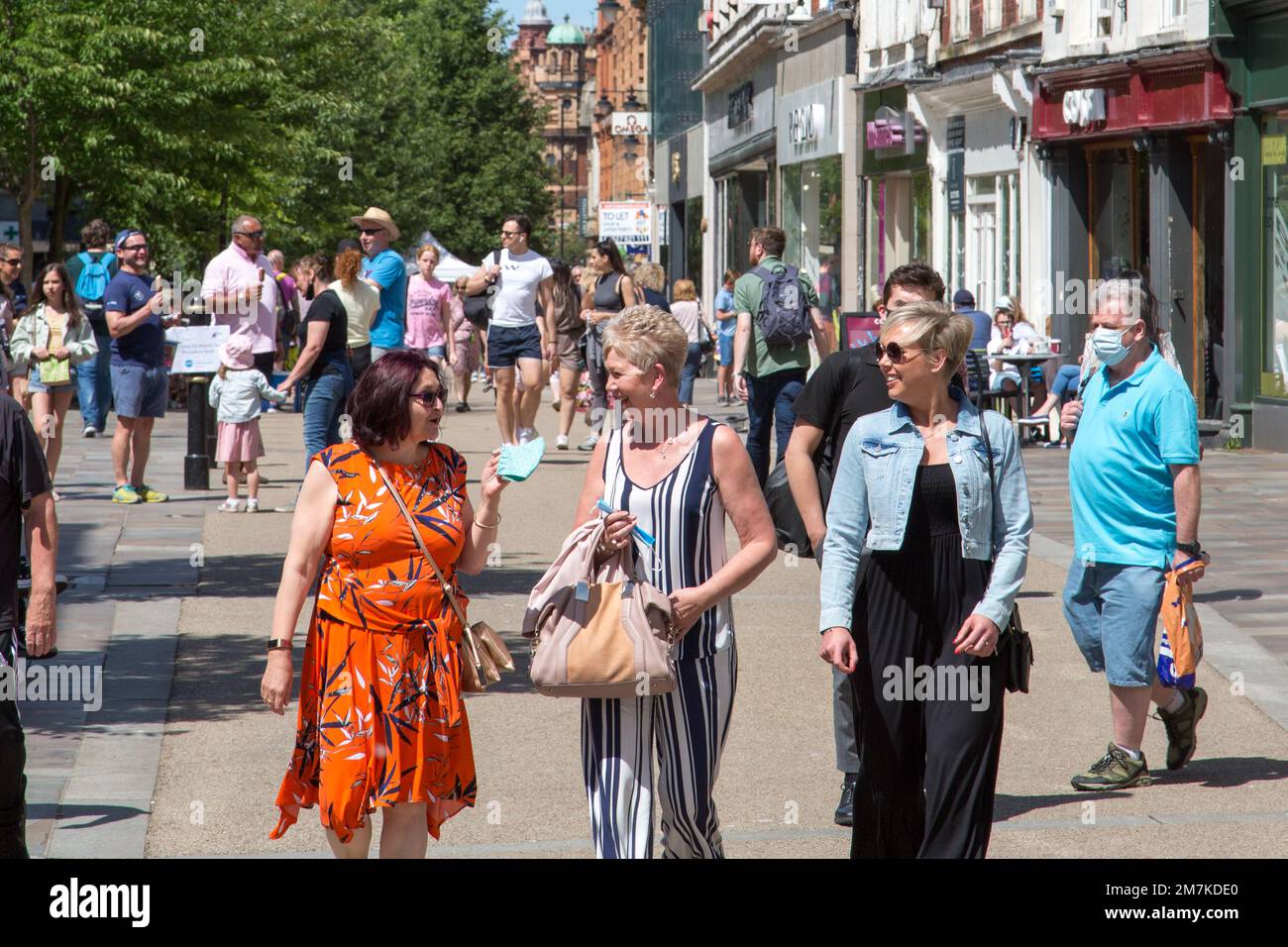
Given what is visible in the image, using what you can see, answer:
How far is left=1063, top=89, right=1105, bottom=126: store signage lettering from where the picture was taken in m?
21.6

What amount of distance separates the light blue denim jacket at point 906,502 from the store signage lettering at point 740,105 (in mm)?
35244

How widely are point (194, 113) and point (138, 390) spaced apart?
45.8ft

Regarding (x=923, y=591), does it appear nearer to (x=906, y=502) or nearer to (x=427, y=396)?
(x=906, y=502)

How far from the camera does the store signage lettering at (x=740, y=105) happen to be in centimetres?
4028

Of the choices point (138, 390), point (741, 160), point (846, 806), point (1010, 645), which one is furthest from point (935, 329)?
point (741, 160)

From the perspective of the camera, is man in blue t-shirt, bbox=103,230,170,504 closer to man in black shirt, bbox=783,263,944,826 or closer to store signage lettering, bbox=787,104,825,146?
man in black shirt, bbox=783,263,944,826

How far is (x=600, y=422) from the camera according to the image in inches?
809

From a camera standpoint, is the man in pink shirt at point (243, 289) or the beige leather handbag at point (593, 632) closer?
the beige leather handbag at point (593, 632)

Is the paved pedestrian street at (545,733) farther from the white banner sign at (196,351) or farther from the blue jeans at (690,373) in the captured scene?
the blue jeans at (690,373)

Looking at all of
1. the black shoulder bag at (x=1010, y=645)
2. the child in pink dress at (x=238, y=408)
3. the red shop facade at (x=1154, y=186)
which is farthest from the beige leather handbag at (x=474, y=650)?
the red shop facade at (x=1154, y=186)

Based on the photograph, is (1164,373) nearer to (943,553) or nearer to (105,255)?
(943,553)

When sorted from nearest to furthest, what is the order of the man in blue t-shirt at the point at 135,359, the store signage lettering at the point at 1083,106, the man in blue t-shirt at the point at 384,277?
the man in blue t-shirt at the point at 384,277, the man in blue t-shirt at the point at 135,359, the store signage lettering at the point at 1083,106

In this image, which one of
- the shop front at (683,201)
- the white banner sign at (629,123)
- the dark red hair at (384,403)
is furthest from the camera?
the white banner sign at (629,123)
